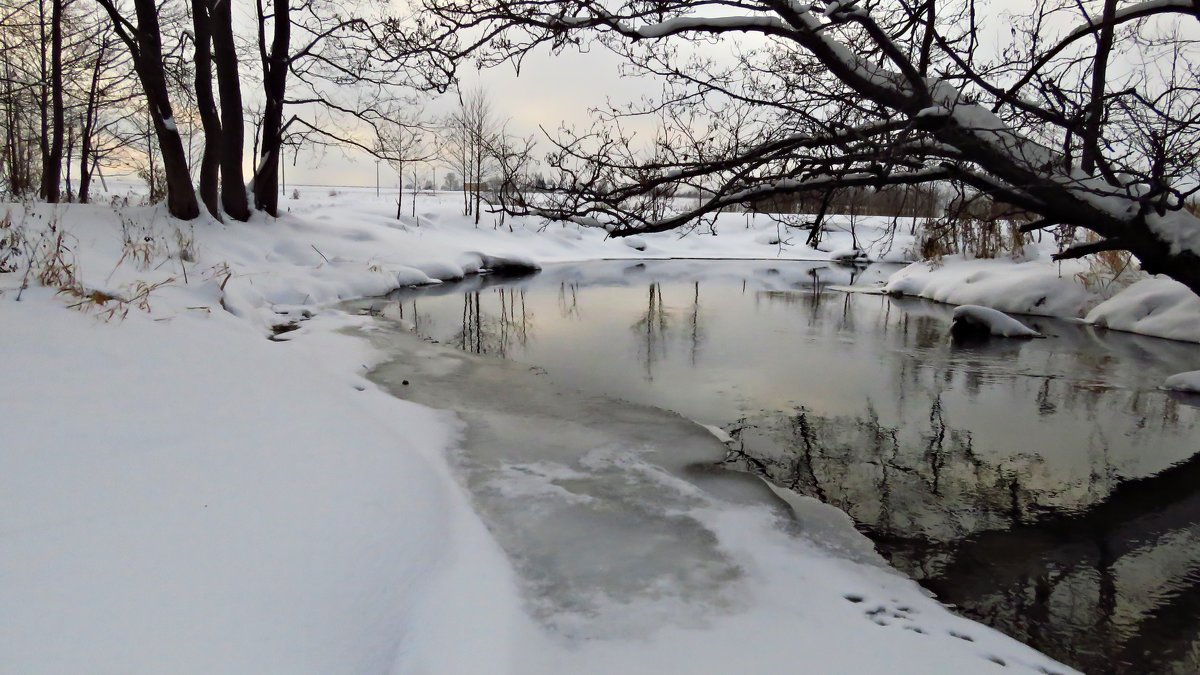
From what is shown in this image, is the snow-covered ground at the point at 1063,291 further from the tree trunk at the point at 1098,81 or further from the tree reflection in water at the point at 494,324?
the tree reflection in water at the point at 494,324

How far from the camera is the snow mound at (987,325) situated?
10.0m

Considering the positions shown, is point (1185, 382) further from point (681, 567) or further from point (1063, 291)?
point (681, 567)

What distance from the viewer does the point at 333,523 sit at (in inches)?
103

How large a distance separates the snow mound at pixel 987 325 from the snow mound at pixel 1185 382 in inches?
118

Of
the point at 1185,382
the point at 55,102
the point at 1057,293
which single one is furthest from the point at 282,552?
the point at 55,102

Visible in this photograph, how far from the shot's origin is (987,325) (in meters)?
10.1

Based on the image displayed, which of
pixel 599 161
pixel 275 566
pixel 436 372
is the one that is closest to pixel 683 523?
pixel 275 566

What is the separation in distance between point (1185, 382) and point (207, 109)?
55.5ft

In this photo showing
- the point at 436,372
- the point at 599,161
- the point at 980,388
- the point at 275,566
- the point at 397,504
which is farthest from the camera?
the point at 980,388

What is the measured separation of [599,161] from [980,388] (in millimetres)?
5087

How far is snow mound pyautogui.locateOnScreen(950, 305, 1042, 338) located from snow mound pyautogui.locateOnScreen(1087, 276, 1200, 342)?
2.01 m

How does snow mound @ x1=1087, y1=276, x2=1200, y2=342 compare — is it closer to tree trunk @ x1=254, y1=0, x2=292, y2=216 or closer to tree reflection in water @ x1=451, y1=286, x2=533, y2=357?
tree reflection in water @ x1=451, y1=286, x2=533, y2=357

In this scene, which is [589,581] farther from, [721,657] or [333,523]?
[333,523]

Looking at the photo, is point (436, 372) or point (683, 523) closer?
point (683, 523)
